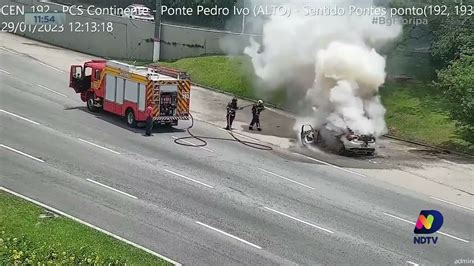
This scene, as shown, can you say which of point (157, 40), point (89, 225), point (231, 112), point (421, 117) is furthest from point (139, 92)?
point (157, 40)

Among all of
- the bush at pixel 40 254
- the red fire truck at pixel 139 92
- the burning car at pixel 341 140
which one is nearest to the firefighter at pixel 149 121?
the red fire truck at pixel 139 92

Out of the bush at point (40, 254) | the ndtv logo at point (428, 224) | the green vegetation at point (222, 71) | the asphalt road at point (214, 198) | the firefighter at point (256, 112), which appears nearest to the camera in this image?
the bush at point (40, 254)

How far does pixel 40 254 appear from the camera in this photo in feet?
41.5

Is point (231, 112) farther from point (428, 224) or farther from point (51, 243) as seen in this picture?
point (51, 243)

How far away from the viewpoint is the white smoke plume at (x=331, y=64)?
26656 mm

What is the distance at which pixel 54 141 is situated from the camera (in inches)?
918

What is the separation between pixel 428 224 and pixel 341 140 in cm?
684

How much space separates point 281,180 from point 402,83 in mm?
15900

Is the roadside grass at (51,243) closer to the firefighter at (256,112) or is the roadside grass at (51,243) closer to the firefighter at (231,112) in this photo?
the firefighter at (231,112)

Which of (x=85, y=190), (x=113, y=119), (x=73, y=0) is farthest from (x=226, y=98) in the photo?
(x=73, y=0)

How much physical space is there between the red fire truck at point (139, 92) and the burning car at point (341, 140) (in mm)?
5260

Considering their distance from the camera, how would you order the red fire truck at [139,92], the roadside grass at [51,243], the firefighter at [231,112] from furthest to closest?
1. the firefighter at [231,112]
2. the red fire truck at [139,92]
3. the roadside grass at [51,243]

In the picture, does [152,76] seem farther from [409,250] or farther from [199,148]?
[409,250]

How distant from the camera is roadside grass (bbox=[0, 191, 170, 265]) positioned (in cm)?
1230
